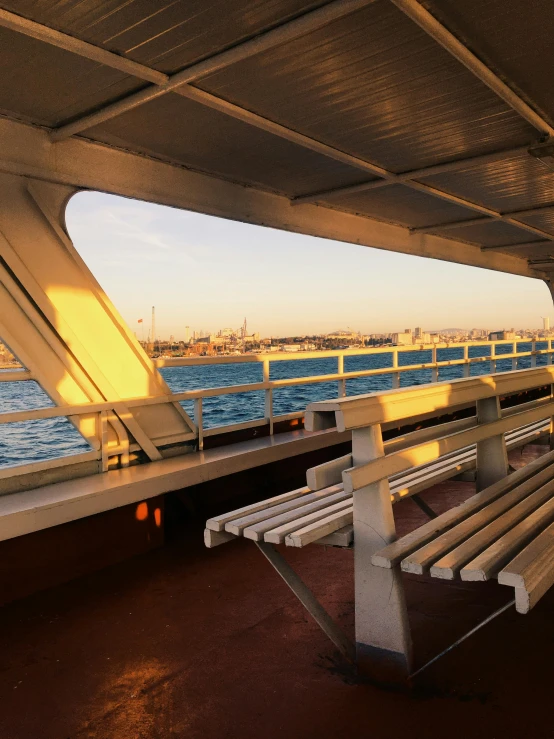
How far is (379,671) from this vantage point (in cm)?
238

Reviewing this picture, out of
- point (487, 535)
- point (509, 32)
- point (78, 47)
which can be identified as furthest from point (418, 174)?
point (487, 535)

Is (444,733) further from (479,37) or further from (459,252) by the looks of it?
(459,252)

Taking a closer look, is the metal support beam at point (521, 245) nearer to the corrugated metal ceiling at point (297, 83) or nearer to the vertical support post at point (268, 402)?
the corrugated metal ceiling at point (297, 83)

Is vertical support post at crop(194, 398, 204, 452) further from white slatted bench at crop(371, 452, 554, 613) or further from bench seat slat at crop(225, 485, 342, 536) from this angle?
white slatted bench at crop(371, 452, 554, 613)

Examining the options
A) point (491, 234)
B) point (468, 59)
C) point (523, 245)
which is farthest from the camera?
point (523, 245)

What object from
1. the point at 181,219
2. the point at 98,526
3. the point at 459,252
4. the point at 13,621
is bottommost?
the point at 13,621

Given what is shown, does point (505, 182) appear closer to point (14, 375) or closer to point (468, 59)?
point (468, 59)

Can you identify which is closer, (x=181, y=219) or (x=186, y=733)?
(x=186, y=733)

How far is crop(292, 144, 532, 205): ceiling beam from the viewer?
5160mm

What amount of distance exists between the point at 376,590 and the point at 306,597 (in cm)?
26

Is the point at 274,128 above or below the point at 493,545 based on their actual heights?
above

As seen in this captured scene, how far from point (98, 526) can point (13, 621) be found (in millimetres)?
774

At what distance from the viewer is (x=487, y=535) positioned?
2.31 metres

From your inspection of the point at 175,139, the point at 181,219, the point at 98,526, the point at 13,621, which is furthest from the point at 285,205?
the point at 181,219
